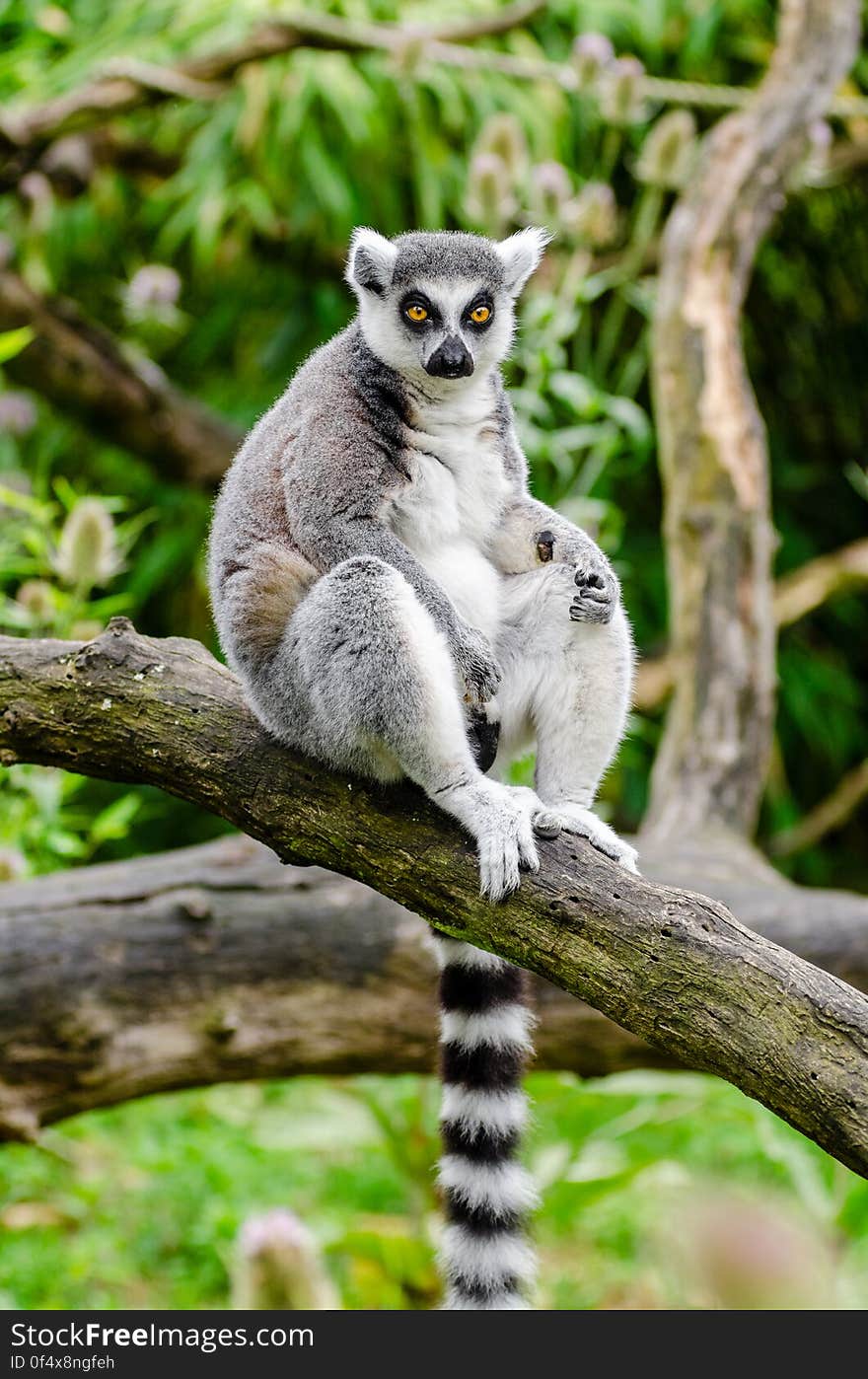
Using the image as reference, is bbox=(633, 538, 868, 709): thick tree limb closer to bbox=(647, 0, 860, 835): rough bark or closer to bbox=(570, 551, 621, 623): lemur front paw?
A: bbox=(647, 0, 860, 835): rough bark

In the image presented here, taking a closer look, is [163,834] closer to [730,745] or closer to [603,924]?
[730,745]

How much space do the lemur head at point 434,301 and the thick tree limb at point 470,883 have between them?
33.0 inches

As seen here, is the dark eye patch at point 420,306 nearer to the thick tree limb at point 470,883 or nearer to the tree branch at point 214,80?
the thick tree limb at point 470,883

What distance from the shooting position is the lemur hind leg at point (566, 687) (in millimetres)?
2855

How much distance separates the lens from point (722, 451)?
491cm

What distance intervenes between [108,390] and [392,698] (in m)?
4.10

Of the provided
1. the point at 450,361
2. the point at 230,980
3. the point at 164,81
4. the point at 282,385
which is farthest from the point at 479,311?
the point at 282,385

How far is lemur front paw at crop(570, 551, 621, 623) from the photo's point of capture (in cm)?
285

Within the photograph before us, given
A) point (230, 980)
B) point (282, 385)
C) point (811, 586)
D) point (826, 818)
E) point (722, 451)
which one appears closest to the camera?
point (230, 980)

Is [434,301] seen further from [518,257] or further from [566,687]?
[566,687]

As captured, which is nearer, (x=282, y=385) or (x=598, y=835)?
(x=598, y=835)
